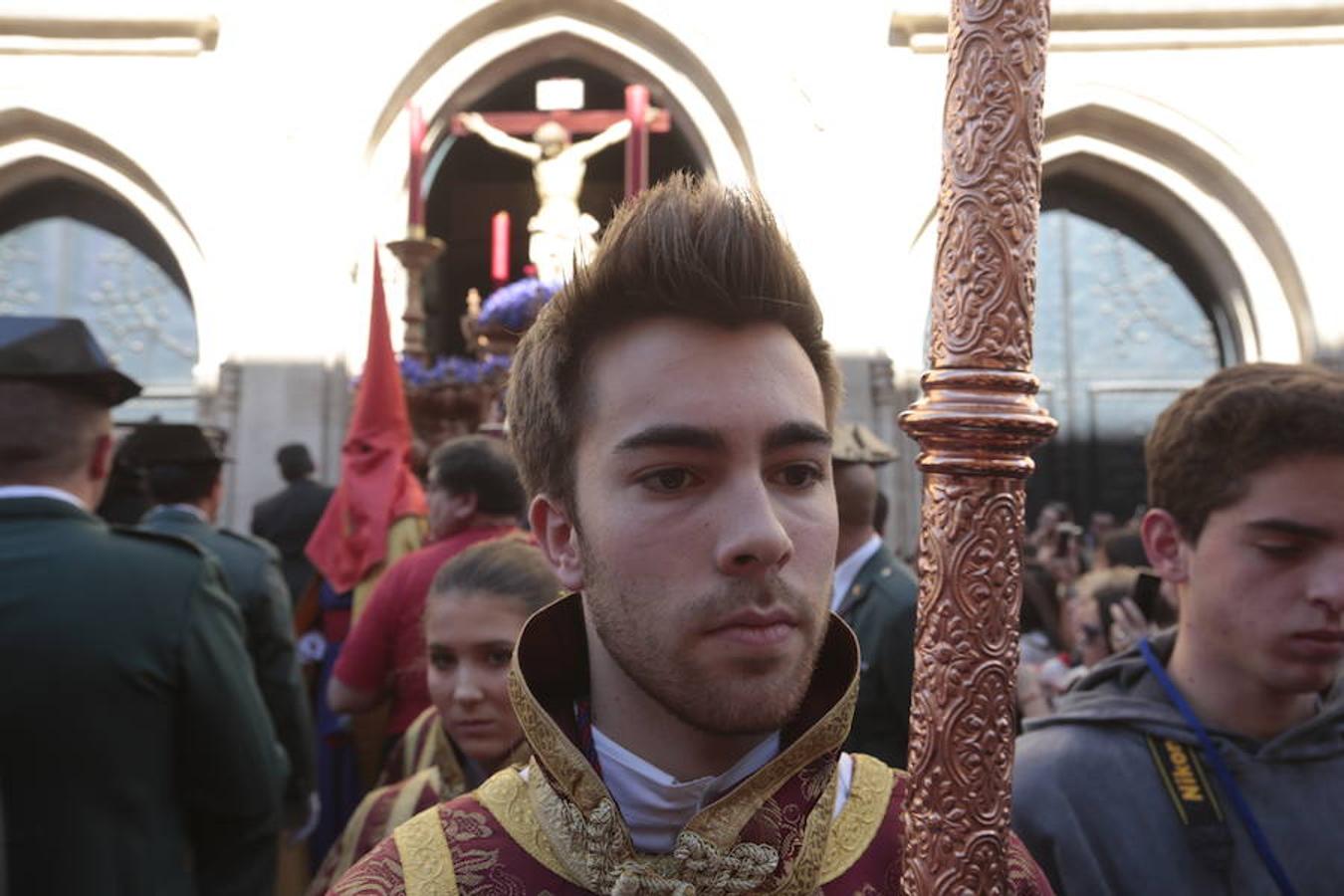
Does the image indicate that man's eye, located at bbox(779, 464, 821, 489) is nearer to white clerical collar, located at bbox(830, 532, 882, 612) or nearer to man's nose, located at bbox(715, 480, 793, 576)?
man's nose, located at bbox(715, 480, 793, 576)

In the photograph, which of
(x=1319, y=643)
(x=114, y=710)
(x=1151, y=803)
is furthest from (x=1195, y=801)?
(x=114, y=710)

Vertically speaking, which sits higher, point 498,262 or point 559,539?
point 498,262

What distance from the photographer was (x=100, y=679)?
259 cm

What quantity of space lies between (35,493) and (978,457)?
6.48 feet

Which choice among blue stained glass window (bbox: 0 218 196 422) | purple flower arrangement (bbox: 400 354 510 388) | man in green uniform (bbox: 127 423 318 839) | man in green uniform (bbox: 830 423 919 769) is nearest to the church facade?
blue stained glass window (bbox: 0 218 196 422)

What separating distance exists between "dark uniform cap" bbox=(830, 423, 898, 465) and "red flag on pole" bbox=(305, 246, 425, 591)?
1687 mm

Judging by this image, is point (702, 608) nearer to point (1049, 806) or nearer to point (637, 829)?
point (637, 829)

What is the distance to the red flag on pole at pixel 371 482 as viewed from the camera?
4.85 m

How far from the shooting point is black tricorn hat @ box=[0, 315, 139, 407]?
105 inches

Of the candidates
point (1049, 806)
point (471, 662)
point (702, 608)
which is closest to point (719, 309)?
point (702, 608)

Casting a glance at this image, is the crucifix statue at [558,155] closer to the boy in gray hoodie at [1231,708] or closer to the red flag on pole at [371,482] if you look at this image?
the red flag on pole at [371,482]

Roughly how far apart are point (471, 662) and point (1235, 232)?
10984 mm

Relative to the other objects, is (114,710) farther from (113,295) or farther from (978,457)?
(113,295)

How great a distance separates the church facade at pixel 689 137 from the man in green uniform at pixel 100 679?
8420 mm
